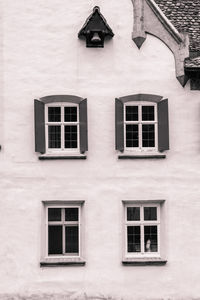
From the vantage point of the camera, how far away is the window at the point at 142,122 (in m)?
28.5

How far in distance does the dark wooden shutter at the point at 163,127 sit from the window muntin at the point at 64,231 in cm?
342

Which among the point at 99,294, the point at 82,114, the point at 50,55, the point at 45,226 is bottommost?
the point at 99,294

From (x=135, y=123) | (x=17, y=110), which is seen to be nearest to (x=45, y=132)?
(x=17, y=110)

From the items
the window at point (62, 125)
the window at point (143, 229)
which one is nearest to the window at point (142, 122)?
the window at point (62, 125)

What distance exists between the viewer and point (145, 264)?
93.0 ft

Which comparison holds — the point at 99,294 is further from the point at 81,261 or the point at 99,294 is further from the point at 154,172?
the point at 154,172

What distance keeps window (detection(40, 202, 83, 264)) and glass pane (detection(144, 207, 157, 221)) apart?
7.07ft

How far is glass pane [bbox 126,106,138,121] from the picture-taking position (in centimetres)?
2881

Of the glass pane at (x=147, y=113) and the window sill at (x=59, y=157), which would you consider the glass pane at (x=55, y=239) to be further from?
the glass pane at (x=147, y=113)

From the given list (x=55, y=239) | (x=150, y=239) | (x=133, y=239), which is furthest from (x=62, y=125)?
(x=150, y=239)

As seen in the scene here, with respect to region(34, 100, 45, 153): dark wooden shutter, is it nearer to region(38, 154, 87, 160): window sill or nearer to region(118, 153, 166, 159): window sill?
region(38, 154, 87, 160): window sill

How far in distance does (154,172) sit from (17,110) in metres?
4.91

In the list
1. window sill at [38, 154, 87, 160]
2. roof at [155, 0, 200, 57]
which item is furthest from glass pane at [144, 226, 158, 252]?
roof at [155, 0, 200, 57]

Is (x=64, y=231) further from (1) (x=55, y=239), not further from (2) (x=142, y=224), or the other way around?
(2) (x=142, y=224)
